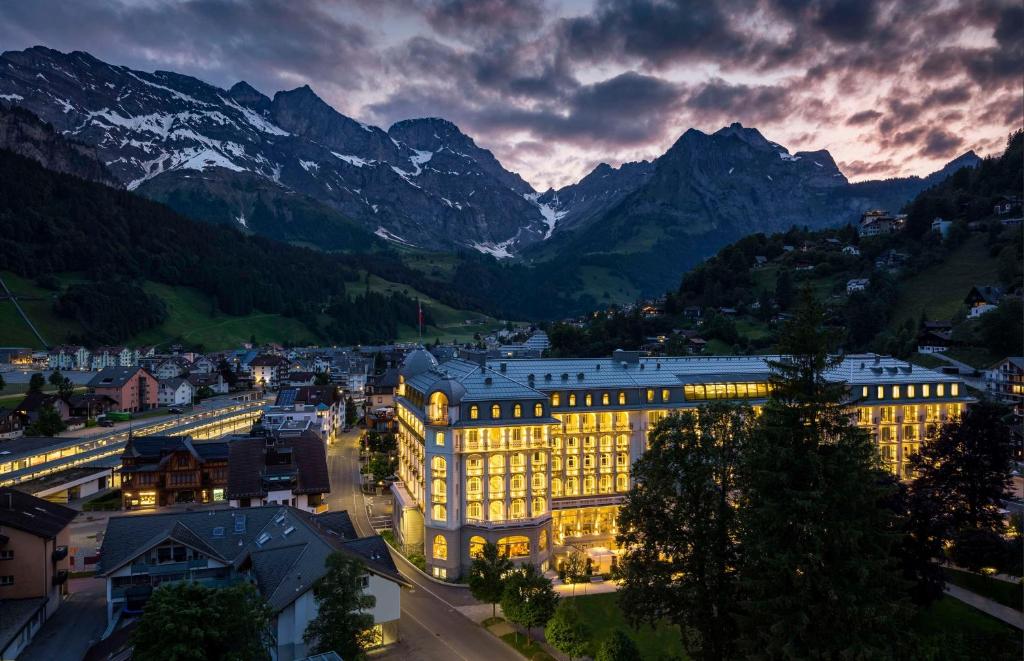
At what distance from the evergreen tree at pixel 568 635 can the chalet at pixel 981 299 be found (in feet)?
429

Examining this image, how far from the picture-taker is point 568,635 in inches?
1703

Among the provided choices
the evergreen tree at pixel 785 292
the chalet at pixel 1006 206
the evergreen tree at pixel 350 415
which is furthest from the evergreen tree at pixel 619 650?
the chalet at pixel 1006 206

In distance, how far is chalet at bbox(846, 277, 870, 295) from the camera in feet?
559

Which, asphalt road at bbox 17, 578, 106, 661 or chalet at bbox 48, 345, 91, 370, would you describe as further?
chalet at bbox 48, 345, 91, 370

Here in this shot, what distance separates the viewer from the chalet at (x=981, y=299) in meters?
136

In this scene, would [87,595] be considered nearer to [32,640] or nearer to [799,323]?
[32,640]

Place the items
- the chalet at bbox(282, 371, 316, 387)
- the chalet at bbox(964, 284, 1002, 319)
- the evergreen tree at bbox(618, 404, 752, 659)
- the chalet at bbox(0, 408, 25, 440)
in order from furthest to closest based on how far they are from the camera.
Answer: the chalet at bbox(282, 371, 316, 387) → the chalet at bbox(964, 284, 1002, 319) → the chalet at bbox(0, 408, 25, 440) → the evergreen tree at bbox(618, 404, 752, 659)

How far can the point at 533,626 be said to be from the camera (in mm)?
47312

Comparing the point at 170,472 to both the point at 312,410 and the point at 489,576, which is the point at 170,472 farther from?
the point at 489,576

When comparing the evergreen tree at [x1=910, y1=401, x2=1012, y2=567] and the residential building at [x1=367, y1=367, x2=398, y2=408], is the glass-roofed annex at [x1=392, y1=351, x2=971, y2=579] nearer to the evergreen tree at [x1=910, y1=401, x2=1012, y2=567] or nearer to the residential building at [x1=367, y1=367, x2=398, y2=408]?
the evergreen tree at [x1=910, y1=401, x2=1012, y2=567]

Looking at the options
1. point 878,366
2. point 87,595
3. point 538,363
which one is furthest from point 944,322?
point 87,595

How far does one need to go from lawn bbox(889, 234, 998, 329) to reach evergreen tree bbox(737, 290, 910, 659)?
5639 inches

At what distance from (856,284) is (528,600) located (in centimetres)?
16013

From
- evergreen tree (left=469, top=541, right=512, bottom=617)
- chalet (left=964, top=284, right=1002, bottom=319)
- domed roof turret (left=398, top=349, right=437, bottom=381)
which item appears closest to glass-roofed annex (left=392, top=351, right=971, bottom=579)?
domed roof turret (left=398, top=349, right=437, bottom=381)
